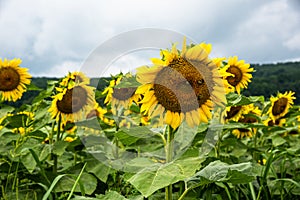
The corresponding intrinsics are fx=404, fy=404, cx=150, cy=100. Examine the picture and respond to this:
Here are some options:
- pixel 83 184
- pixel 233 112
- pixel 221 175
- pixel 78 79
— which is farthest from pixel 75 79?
pixel 221 175

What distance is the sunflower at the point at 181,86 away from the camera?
1597 mm

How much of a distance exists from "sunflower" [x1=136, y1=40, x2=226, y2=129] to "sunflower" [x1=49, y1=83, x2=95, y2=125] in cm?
121

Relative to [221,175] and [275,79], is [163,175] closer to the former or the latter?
[221,175]

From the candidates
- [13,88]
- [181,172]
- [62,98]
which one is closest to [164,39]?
[181,172]

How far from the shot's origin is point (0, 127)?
116 inches

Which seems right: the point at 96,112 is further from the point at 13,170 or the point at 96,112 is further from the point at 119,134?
the point at 119,134

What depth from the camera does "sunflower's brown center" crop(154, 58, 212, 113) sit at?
1.58 m

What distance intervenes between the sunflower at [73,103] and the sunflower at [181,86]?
1.21 m

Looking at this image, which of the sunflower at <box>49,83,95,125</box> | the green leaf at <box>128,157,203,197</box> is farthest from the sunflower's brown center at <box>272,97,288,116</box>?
the green leaf at <box>128,157,203,197</box>

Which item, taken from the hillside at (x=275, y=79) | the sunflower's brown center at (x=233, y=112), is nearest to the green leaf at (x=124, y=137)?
the sunflower's brown center at (x=233, y=112)

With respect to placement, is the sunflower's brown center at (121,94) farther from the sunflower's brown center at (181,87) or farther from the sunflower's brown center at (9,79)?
the sunflower's brown center at (9,79)

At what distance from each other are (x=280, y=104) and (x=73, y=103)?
1943mm

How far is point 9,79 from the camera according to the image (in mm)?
3582

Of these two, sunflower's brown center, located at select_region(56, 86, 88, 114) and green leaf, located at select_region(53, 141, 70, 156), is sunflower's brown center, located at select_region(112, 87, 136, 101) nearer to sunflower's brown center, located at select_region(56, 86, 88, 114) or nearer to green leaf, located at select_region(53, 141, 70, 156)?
sunflower's brown center, located at select_region(56, 86, 88, 114)
